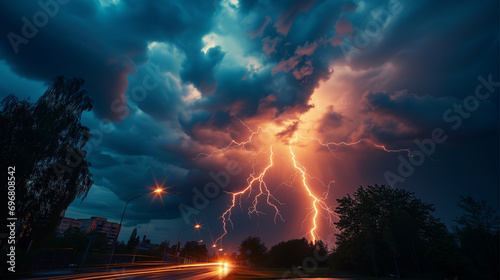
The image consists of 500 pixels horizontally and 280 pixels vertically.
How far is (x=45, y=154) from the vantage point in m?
18.8

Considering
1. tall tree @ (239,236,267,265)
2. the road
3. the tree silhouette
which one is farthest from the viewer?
tall tree @ (239,236,267,265)

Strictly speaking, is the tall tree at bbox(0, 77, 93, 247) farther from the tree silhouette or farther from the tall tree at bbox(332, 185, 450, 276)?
the tree silhouette

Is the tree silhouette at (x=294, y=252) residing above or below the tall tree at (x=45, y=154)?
below

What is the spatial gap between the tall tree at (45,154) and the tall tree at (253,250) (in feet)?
374

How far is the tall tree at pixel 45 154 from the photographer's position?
690 inches

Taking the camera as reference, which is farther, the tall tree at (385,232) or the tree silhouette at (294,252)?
the tree silhouette at (294,252)

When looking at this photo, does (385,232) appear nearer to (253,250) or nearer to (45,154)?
(45,154)

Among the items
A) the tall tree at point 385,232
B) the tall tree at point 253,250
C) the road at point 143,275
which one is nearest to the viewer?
the road at point 143,275

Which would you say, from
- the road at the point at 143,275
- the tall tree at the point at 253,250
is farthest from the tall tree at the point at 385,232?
the tall tree at the point at 253,250

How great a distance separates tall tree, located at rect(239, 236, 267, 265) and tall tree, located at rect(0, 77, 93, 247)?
11412 centimetres

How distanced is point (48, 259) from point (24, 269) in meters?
5.42

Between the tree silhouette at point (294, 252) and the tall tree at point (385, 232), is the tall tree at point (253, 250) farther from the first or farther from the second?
the tall tree at point (385, 232)

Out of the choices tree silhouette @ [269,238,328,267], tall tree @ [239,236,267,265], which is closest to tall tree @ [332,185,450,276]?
tree silhouette @ [269,238,328,267]

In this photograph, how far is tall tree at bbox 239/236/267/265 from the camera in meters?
119
